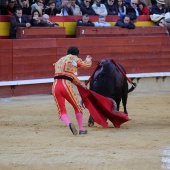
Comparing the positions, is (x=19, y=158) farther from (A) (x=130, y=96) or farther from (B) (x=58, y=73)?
(A) (x=130, y=96)

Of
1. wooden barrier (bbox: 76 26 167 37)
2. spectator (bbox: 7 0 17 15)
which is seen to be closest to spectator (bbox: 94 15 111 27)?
wooden barrier (bbox: 76 26 167 37)

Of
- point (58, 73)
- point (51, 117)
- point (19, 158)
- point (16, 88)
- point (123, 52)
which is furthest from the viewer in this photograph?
point (123, 52)

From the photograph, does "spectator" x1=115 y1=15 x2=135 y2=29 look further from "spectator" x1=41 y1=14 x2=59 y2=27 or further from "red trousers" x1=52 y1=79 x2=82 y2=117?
"red trousers" x1=52 y1=79 x2=82 y2=117

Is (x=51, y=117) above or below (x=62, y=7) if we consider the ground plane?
below

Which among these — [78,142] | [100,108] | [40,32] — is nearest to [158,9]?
[40,32]

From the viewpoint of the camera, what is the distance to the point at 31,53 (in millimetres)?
13461

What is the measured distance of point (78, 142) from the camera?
7.98 meters

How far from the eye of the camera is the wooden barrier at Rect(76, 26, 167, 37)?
14.3 metres

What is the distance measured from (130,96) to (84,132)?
5301mm

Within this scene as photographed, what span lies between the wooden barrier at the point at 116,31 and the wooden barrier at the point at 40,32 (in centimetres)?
48

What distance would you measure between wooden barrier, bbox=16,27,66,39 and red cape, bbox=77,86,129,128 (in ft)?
12.8


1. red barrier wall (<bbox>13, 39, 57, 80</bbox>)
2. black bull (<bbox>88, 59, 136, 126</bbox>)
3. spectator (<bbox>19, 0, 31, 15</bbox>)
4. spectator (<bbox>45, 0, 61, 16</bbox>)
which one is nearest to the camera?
black bull (<bbox>88, 59, 136, 126</bbox>)

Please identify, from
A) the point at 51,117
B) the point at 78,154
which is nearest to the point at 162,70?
the point at 51,117

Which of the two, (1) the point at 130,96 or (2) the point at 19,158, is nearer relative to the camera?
(2) the point at 19,158
